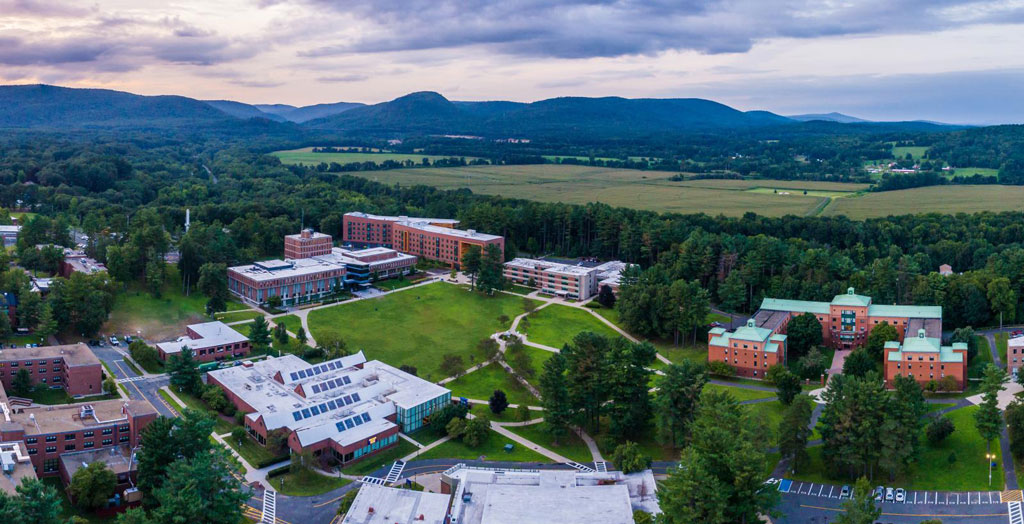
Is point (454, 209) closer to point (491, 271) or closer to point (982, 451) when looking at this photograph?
point (491, 271)

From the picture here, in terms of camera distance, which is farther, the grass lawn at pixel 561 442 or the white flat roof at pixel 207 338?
the white flat roof at pixel 207 338

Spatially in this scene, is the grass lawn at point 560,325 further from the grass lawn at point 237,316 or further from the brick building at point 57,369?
the brick building at point 57,369

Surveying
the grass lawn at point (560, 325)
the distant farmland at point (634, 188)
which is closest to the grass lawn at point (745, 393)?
the grass lawn at point (560, 325)

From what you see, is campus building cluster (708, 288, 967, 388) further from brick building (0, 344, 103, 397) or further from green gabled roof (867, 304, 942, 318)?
brick building (0, 344, 103, 397)

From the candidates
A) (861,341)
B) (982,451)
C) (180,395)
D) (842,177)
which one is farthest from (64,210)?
(842,177)

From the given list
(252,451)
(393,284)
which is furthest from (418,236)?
(252,451)

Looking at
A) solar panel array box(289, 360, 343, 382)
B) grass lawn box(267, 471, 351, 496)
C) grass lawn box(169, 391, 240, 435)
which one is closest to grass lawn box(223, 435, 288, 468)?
grass lawn box(169, 391, 240, 435)
